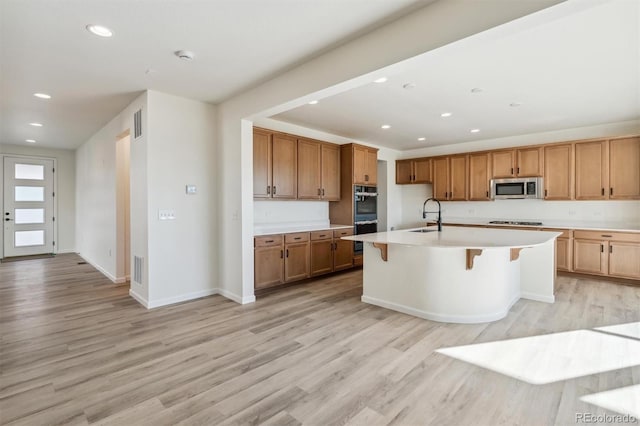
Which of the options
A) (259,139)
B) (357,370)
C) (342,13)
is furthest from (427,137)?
(357,370)

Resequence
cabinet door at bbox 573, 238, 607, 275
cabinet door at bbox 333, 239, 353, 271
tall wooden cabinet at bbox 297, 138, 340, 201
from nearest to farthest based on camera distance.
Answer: cabinet door at bbox 573, 238, 607, 275
tall wooden cabinet at bbox 297, 138, 340, 201
cabinet door at bbox 333, 239, 353, 271

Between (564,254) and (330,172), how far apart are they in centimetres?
428

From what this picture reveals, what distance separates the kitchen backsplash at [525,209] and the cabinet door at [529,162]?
2.13ft

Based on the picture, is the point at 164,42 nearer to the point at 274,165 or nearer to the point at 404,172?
the point at 274,165

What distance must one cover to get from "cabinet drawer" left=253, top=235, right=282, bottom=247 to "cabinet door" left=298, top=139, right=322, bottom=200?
0.97m

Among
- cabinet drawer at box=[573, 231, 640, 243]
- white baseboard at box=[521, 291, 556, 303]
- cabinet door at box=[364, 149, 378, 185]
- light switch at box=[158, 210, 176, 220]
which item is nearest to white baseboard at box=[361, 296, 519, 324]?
white baseboard at box=[521, 291, 556, 303]

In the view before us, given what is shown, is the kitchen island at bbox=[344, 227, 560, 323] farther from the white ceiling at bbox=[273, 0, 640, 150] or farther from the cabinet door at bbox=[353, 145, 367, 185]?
the cabinet door at bbox=[353, 145, 367, 185]

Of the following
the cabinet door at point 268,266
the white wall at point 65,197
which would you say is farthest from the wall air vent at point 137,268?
the white wall at point 65,197

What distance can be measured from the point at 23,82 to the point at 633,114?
8.17 meters

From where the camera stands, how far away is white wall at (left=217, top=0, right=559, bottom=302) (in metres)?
2.03

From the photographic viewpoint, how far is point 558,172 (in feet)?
18.4

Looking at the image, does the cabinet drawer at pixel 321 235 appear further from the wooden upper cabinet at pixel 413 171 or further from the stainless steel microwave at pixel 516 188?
the stainless steel microwave at pixel 516 188

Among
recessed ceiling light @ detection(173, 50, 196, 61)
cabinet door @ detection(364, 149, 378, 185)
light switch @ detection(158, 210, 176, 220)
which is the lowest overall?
light switch @ detection(158, 210, 176, 220)

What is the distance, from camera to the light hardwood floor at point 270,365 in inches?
76.2
